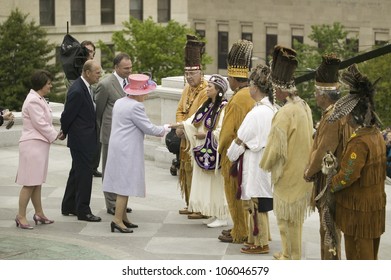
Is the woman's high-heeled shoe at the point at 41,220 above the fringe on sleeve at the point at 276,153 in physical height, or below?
below

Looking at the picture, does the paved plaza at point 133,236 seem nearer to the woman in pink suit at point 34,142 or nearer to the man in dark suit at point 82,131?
the man in dark suit at point 82,131

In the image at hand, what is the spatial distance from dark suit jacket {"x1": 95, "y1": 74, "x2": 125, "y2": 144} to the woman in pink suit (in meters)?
1.02

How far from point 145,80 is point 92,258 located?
206 cm

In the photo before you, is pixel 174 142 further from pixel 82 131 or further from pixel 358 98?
pixel 358 98

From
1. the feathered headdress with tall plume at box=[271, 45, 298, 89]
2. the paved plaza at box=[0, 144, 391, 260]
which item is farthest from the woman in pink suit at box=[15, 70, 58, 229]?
the feathered headdress with tall plume at box=[271, 45, 298, 89]

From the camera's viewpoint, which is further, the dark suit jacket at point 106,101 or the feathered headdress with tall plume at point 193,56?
the dark suit jacket at point 106,101

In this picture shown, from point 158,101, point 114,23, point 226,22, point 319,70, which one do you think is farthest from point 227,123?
point 226,22

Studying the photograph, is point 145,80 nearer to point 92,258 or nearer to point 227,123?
point 227,123

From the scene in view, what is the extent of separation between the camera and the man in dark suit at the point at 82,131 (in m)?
12.7

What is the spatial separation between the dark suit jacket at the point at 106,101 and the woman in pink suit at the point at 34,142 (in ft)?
3.34

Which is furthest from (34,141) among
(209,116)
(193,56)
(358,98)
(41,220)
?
(358,98)

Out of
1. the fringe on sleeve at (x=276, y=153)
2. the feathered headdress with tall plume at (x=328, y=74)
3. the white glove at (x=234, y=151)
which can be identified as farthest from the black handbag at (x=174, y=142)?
the feathered headdress with tall plume at (x=328, y=74)

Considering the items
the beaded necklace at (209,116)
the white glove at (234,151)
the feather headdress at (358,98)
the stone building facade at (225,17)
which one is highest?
the feather headdress at (358,98)
